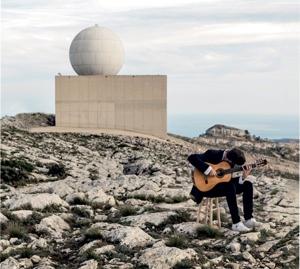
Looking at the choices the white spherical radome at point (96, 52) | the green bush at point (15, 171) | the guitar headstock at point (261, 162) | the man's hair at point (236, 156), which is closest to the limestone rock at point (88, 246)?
the man's hair at point (236, 156)

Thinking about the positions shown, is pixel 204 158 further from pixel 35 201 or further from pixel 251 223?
pixel 35 201

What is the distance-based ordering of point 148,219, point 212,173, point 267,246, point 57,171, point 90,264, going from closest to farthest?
point 90,264 → point 267,246 → point 212,173 → point 148,219 → point 57,171

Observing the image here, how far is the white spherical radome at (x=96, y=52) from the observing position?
47.8m

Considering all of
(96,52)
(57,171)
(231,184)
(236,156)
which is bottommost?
(57,171)

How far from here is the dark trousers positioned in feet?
35.9

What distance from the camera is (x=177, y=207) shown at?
13.4m

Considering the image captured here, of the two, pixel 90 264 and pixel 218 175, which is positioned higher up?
pixel 218 175

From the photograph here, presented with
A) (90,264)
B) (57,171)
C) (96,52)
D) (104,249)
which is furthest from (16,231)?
(96,52)

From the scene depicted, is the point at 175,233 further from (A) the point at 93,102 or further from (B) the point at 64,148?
(A) the point at 93,102

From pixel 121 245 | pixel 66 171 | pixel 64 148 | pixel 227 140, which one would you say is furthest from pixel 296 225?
pixel 227 140

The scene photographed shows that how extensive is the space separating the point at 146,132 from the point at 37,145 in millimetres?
16852

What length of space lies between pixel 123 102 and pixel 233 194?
3699 cm

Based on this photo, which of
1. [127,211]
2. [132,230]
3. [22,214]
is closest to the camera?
[132,230]

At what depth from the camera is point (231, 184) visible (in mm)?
10953
